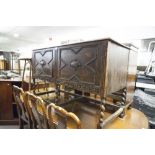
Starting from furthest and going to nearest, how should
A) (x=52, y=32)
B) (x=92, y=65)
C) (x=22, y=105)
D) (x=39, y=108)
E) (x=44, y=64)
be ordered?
(x=52, y=32)
(x=22, y=105)
(x=44, y=64)
(x=39, y=108)
(x=92, y=65)

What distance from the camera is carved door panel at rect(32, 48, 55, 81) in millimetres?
1362

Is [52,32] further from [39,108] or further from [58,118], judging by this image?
[58,118]

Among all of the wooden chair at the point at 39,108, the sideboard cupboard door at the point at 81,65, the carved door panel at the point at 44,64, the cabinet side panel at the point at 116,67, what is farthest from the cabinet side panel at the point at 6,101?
the cabinet side panel at the point at 116,67

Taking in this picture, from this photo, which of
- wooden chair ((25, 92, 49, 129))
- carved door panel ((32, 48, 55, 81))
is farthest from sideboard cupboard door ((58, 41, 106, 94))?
wooden chair ((25, 92, 49, 129))

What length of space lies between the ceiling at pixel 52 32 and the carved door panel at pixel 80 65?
365 mm

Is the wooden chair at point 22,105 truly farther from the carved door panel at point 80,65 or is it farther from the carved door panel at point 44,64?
the carved door panel at point 80,65

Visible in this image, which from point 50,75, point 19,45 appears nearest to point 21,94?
point 50,75

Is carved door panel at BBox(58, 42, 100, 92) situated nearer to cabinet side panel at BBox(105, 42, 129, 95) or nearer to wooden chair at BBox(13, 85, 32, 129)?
cabinet side panel at BBox(105, 42, 129, 95)

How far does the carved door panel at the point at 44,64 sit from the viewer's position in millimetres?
1362

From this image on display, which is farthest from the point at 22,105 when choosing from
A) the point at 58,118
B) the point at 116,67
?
the point at 116,67

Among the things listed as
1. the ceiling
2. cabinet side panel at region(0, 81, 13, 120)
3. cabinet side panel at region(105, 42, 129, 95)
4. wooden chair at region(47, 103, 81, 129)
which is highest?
the ceiling

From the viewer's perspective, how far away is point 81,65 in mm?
1027

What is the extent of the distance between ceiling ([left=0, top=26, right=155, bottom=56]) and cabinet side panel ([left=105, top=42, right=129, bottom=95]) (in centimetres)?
33

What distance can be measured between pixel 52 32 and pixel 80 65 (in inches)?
44.9
